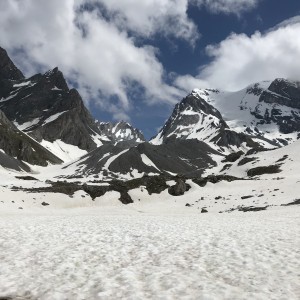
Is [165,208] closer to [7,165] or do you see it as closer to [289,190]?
[289,190]

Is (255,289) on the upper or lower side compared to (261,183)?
lower

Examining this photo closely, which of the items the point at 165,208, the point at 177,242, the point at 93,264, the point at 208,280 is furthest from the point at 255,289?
the point at 165,208

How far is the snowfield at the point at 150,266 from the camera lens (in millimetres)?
10109

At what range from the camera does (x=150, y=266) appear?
12977 millimetres

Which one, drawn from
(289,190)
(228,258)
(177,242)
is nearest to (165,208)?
(289,190)

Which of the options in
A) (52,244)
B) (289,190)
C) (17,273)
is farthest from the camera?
(289,190)

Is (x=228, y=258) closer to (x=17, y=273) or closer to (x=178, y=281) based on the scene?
(x=178, y=281)

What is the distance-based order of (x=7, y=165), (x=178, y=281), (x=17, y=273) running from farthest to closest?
1. (x=7, y=165)
2. (x=17, y=273)
3. (x=178, y=281)

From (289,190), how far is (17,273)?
53820 mm

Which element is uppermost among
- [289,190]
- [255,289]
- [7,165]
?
[7,165]

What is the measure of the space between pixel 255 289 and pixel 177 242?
7739 mm

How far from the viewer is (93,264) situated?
13.4 metres

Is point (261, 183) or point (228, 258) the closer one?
point (228, 258)

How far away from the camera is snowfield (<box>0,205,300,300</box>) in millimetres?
10109
